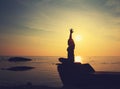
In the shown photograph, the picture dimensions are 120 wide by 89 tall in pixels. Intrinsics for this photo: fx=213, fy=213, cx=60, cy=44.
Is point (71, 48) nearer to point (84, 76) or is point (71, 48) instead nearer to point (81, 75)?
point (81, 75)

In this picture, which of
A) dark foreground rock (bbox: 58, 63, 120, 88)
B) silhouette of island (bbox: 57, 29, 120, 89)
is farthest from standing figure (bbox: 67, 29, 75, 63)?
dark foreground rock (bbox: 58, 63, 120, 88)

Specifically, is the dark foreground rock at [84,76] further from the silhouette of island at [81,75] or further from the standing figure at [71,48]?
the standing figure at [71,48]

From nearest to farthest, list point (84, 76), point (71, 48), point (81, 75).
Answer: point (84, 76)
point (81, 75)
point (71, 48)

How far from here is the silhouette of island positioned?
21389 millimetres

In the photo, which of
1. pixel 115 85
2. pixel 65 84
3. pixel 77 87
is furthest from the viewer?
pixel 65 84

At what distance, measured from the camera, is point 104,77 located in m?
21.5

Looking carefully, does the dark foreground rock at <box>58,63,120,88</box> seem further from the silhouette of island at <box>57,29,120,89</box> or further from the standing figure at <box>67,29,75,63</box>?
the standing figure at <box>67,29,75,63</box>

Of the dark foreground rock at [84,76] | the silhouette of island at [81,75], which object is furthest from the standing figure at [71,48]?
the dark foreground rock at [84,76]

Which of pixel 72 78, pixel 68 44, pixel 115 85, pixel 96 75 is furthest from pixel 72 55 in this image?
pixel 115 85

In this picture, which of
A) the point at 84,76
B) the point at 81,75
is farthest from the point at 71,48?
the point at 84,76

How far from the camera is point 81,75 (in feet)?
74.5

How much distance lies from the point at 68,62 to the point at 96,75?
3654 mm

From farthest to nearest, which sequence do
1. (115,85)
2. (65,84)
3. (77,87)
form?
1. (65,84)
2. (77,87)
3. (115,85)

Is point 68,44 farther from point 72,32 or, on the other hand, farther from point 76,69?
point 76,69
